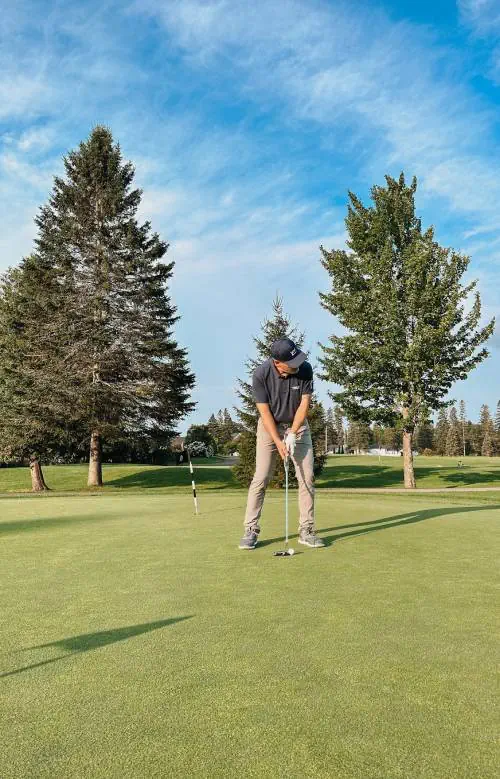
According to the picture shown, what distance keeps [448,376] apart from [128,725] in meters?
27.3

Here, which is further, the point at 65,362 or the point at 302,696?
the point at 65,362

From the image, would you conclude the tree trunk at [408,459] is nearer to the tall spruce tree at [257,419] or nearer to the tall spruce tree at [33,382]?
the tall spruce tree at [257,419]

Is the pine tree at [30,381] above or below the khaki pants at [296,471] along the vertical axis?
above

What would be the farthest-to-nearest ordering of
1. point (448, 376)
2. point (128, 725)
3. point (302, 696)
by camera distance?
1. point (448, 376)
2. point (302, 696)
3. point (128, 725)

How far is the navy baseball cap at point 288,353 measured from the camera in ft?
20.4

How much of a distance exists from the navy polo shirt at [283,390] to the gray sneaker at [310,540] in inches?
50.9

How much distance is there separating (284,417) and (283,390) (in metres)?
0.31

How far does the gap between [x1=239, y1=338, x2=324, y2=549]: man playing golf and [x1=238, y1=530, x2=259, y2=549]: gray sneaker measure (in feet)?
1.32

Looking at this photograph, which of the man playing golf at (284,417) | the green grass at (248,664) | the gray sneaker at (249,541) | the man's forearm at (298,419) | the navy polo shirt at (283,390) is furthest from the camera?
the navy polo shirt at (283,390)

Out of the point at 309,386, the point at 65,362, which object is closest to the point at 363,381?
the point at 65,362

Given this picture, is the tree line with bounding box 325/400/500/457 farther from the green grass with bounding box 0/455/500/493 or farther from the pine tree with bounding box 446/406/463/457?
the green grass with bounding box 0/455/500/493

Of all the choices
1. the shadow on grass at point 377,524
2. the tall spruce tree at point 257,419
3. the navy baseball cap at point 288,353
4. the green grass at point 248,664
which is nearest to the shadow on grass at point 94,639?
the green grass at point 248,664

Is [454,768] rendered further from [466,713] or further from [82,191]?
[82,191]

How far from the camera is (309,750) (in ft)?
6.06
